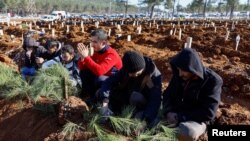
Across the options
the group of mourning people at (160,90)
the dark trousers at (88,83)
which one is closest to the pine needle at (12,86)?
the dark trousers at (88,83)

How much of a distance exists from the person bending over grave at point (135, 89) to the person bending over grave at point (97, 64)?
474 millimetres

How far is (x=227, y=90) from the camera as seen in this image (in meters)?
7.88

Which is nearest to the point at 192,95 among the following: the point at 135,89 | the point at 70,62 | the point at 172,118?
the point at 172,118

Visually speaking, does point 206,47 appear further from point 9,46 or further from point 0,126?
Result: point 0,126

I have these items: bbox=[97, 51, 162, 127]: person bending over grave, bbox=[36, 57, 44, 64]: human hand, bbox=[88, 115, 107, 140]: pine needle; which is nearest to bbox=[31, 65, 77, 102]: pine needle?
bbox=[97, 51, 162, 127]: person bending over grave

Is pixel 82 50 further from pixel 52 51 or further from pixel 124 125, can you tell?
pixel 52 51

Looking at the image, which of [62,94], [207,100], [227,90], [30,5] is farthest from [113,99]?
[30,5]

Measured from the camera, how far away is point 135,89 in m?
4.07

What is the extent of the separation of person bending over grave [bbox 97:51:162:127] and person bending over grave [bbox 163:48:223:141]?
208 millimetres

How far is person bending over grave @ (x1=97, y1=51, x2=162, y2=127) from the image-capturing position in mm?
3789

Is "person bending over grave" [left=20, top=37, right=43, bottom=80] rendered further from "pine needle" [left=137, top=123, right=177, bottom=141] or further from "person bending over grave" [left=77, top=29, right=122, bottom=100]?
"pine needle" [left=137, top=123, right=177, bottom=141]

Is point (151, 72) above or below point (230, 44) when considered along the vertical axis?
above

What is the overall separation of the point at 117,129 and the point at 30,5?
6676 cm

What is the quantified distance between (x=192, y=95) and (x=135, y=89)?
2.22 feet
